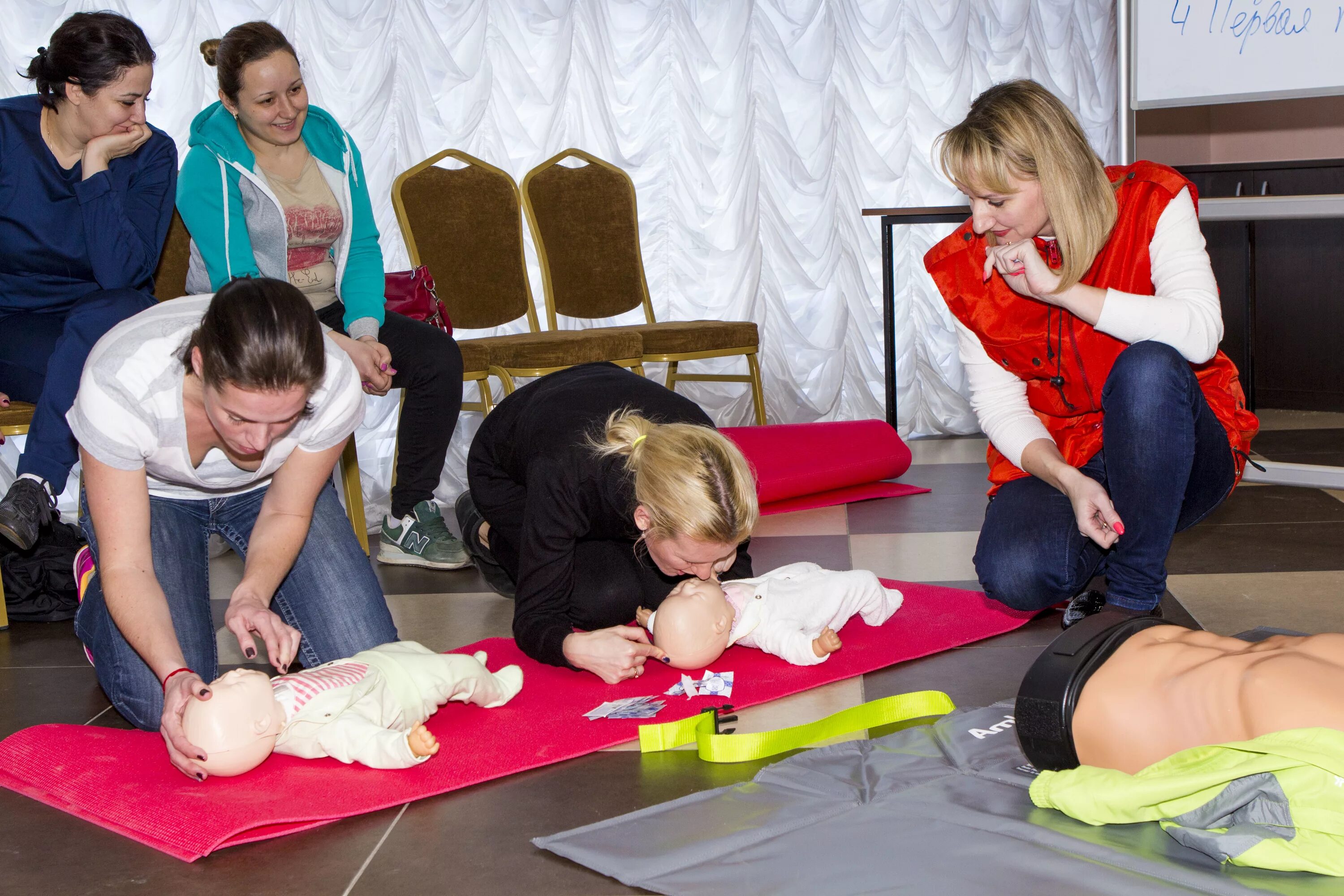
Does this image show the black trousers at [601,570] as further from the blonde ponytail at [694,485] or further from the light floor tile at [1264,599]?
the light floor tile at [1264,599]

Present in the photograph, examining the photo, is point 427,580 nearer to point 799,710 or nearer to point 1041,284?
point 799,710

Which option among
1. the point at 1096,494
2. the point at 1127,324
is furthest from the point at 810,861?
the point at 1127,324

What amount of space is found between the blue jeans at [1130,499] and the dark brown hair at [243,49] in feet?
6.18

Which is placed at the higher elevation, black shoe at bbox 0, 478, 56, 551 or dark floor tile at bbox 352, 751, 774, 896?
black shoe at bbox 0, 478, 56, 551

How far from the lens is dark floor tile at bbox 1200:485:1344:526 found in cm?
309

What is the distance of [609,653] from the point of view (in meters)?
1.96

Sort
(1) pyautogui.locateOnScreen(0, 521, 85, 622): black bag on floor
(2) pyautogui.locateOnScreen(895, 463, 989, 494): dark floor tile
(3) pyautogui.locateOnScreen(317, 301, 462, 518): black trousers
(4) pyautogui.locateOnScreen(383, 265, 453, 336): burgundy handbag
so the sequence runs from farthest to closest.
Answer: (2) pyautogui.locateOnScreen(895, 463, 989, 494): dark floor tile < (4) pyautogui.locateOnScreen(383, 265, 453, 336): burgundy handbag < (3) pyautogui.locateOnScreen(317, 301, 462, 518): black trousers < (1) pyautogui.locateOnScreen(0, 521, 85, 622): black bag on floor

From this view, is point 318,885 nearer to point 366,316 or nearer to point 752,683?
point 752,683

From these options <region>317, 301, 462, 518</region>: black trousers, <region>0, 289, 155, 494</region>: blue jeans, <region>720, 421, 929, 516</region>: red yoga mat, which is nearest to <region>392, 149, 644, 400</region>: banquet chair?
<region>317, 301, 462, 518</region>: black trousers

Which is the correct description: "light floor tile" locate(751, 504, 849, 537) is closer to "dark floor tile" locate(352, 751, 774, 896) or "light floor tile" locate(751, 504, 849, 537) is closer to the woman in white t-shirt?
the woman in white t-shirt

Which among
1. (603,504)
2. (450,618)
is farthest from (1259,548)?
(450,618)

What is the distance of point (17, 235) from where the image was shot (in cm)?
260

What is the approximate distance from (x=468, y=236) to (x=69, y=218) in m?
1.45

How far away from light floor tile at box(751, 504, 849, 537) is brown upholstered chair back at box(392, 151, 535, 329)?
Result: 1.20 m
